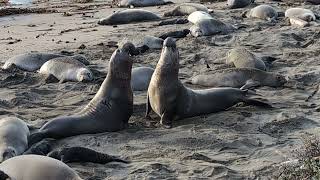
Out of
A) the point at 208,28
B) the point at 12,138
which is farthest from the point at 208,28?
the point at 12,138

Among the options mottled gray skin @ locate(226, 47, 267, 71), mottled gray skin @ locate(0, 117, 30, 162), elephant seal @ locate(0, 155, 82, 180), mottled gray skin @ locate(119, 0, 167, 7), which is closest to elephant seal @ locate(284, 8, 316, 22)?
mottled gray skin @ locate(226, 47, 267, 71)

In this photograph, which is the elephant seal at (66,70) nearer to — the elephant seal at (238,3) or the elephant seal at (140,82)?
the elephant seal at (140,82)

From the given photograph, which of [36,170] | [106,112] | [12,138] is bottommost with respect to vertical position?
[106,112]

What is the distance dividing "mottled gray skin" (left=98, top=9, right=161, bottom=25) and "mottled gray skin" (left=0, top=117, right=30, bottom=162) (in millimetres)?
7491

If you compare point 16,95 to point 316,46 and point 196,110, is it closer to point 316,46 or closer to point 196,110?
point 196,110

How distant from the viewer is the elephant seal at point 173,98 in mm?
6273

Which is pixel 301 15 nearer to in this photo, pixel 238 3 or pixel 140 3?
pixel 238 3

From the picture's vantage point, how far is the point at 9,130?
5.24 metres

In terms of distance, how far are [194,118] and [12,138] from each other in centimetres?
195

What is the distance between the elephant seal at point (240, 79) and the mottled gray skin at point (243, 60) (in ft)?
1.74

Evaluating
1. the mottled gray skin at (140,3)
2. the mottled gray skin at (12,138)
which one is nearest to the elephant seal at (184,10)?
the mottled gray skin at (140,3)

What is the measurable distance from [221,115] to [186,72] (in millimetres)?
2183

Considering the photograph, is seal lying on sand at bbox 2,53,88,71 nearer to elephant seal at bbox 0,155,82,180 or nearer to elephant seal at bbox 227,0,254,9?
elephant seal at bbox 0,155,82,180

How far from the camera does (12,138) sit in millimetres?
5098
